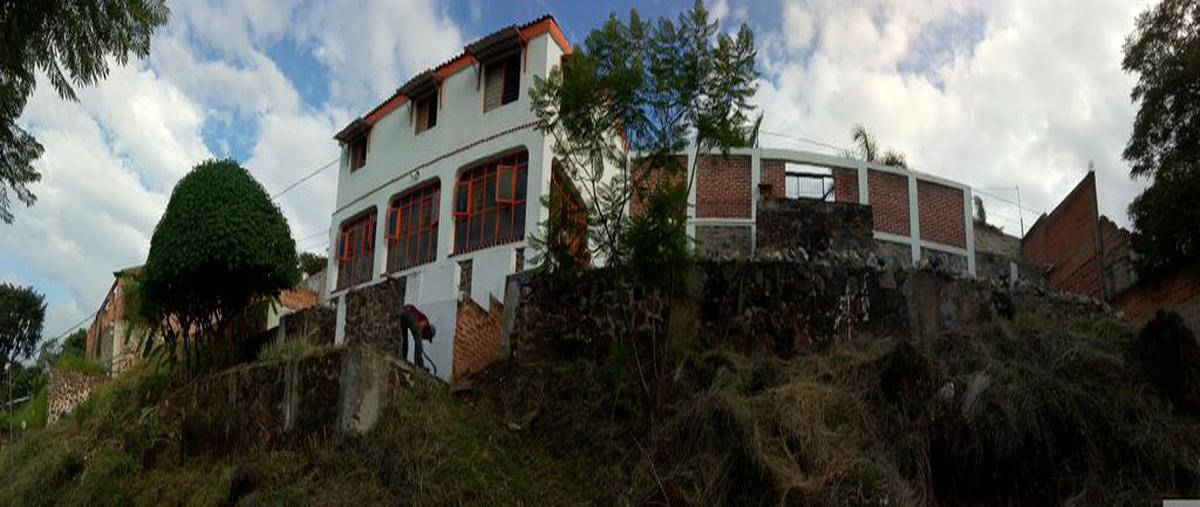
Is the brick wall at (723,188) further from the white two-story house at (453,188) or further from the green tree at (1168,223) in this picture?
the green tree at (1168,223)

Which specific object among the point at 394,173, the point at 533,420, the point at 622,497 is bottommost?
the point at 622,497

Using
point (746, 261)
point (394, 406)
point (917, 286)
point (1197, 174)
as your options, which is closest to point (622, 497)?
point (394, 406)

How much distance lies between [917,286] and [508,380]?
6.15 meters

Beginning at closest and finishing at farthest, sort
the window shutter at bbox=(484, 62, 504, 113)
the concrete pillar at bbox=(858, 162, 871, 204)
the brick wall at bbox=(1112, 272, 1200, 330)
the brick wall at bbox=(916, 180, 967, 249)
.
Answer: the brick wall at bbox=(1112, 272, 1200, 330)
the window shutter at bbox=(484, 62, 504, 113)
the concrete pillar at bbox=(858, 162, 871, 204)
the brick wall at bbox=(916, 180, 967, 249)

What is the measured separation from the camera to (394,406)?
490 inches

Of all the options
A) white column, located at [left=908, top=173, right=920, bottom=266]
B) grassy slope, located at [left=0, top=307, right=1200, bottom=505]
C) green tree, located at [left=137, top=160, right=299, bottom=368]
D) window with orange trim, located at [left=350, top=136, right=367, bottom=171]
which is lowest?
grassy slope, located at [left=0, top=307, right=1200, bottom=505]

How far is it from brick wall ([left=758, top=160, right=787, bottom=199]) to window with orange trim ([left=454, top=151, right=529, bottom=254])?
252 inches

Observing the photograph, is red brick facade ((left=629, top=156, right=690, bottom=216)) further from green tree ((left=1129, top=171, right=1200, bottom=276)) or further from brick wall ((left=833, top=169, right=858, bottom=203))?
brick wall ((left=833, top=169, right=858, bottom=203))

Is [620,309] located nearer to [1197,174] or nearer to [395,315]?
[395,315]

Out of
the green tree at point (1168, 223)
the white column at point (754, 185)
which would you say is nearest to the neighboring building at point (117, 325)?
the white column at point (754, 185)

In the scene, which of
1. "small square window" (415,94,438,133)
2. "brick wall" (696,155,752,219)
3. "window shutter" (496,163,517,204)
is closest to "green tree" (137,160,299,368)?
"window shutter" (496,163,517,204)

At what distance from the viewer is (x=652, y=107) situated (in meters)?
12.0

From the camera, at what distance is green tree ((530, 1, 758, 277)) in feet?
38.5

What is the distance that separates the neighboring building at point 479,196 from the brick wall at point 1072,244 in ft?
8.45
